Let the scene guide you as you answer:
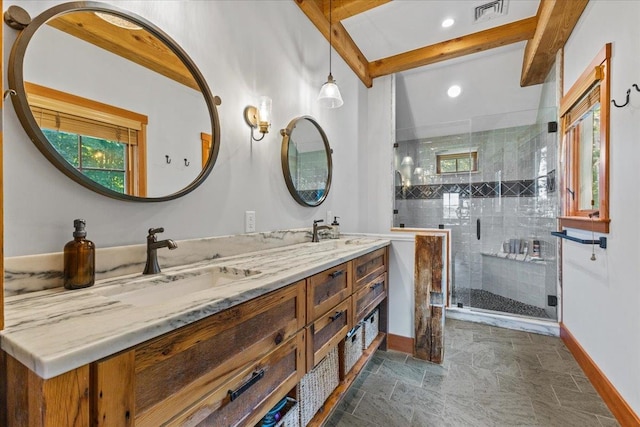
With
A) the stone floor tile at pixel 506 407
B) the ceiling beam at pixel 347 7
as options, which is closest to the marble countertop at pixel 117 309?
the stone floor tile at pixel 506 407

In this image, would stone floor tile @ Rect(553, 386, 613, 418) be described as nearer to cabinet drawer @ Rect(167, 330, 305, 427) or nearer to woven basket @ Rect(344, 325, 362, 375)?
woven basket @ Rect(344, 325, 362, 375)

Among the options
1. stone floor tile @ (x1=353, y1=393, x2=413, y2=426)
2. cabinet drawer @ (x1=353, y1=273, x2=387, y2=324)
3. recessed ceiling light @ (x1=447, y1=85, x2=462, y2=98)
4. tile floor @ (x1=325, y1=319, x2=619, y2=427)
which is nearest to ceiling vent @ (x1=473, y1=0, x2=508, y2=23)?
recessed ceiling light @ (x1=447, y1=85, x2=462, y2=98)

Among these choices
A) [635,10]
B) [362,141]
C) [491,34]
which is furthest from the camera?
[362,141]

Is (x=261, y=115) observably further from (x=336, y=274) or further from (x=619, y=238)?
(x=619, y=238)

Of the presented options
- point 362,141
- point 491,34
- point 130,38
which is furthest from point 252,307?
point 491,34

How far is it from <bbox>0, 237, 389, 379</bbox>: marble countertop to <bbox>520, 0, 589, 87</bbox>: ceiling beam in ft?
8.57

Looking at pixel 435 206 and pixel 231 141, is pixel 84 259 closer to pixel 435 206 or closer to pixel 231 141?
pixel 231 141

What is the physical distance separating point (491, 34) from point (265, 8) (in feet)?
7.12

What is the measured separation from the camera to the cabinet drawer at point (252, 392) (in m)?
0.75

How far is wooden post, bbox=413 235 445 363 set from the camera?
81.4 inches

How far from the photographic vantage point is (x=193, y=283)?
1.14 meters

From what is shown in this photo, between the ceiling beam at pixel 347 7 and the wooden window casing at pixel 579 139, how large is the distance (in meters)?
1.54

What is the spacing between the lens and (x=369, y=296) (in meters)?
1.88

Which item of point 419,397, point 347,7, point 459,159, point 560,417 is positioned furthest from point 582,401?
point 347,7
